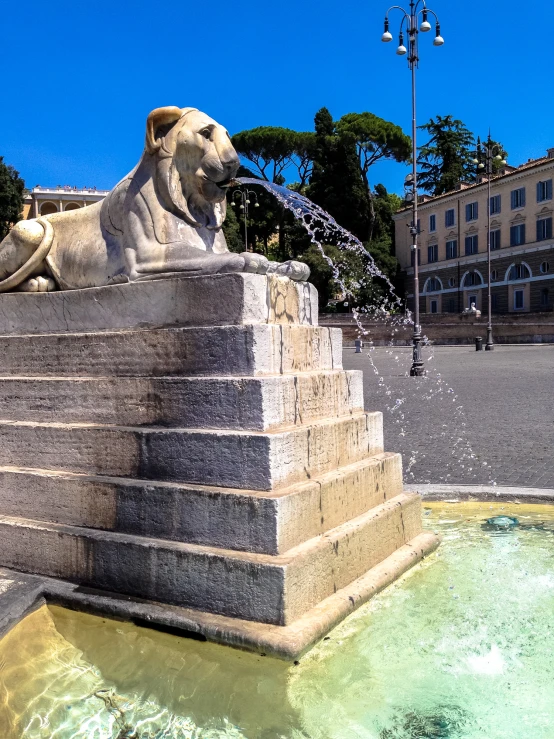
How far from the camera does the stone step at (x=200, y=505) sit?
9.89ft

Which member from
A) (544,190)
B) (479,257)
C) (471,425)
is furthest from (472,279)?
(471,425)

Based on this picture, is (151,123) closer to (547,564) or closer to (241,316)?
(241,316)

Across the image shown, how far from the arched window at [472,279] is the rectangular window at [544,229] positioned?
5.19 metres

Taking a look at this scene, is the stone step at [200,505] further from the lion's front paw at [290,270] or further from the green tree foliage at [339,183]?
the green tree foliage at [339,183]

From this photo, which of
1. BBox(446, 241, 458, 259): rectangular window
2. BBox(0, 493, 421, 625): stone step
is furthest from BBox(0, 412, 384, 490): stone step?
BBox(446, 241, 458, 259): rectangular window

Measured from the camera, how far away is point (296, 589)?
2936mm

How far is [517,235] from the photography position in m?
45.1

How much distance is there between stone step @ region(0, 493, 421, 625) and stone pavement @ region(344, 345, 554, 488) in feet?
8.49

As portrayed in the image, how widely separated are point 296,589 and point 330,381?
Result: 1220 millimetres

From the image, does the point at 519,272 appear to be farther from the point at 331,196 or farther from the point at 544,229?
the point at 331,196

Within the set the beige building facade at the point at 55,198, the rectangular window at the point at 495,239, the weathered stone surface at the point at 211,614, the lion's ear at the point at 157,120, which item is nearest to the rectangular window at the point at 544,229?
the rectangular window at the point at 495,239

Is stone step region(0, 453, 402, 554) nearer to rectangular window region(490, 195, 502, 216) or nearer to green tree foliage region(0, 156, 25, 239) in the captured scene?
green tree foliage region(0, 156, 25, 239)

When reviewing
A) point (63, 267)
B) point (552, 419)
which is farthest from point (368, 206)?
point (63, 267)

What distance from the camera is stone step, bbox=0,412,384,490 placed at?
3.11 meters
